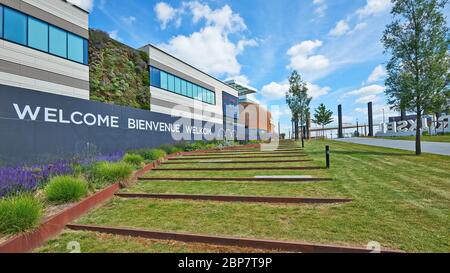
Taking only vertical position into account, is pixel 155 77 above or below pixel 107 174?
above

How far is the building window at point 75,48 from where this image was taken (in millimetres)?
14547

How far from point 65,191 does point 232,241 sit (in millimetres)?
4514

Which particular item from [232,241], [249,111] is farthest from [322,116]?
[232,241]

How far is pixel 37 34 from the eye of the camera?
12.9m

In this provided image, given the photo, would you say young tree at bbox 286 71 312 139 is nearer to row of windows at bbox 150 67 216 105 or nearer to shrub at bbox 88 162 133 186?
row of windows at bbox 150 67 216 105

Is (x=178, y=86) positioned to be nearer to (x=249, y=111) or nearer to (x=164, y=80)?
(x=164, y=80)

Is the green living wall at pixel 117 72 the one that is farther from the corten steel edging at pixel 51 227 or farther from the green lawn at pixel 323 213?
the green lawn at pixel 323 213

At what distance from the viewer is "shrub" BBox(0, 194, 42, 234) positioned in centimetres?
395

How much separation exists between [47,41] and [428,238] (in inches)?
732
